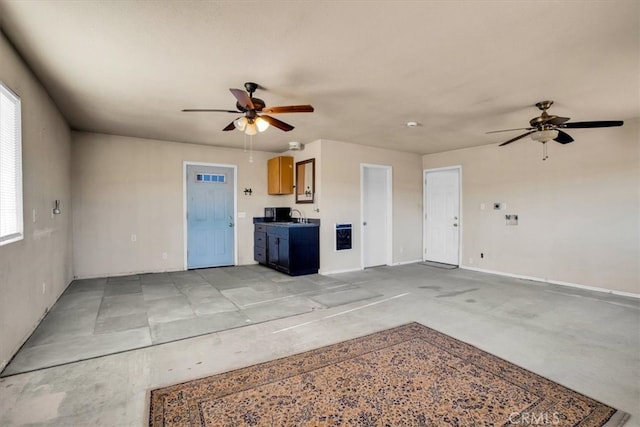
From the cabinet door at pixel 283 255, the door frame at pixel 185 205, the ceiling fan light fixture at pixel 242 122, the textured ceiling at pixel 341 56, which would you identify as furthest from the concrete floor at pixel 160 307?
the textured ceiling at pixel 341 56

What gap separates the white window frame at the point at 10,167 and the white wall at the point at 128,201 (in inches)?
112

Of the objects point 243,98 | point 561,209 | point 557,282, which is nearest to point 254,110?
point 243,98

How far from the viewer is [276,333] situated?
10.1ft

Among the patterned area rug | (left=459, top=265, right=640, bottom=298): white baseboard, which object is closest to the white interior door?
(left=459, top=265, right=640, bottom=298): white baseboard

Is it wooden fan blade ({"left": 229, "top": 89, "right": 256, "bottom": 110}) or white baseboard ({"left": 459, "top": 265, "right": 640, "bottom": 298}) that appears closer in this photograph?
wooden fan blade ({"left": 229, "top": 89, "right": 256, "bottom": 110})

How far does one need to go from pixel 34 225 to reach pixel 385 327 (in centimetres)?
372

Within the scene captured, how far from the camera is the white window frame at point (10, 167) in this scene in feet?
8.13

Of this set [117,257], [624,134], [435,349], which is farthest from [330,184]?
[624,134]

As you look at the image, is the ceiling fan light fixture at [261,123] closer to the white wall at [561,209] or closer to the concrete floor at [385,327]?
the concrete floor at [385,327]

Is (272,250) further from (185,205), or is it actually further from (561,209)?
(561,209)

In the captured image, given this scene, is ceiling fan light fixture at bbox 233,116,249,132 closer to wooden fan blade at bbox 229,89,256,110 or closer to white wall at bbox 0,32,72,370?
wooden fan blade at bbox 229,89,256,110

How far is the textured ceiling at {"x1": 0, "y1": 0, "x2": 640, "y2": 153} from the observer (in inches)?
81.2

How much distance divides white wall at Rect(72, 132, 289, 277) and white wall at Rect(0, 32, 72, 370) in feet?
2.49

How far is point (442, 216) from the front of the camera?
22.9 ft
